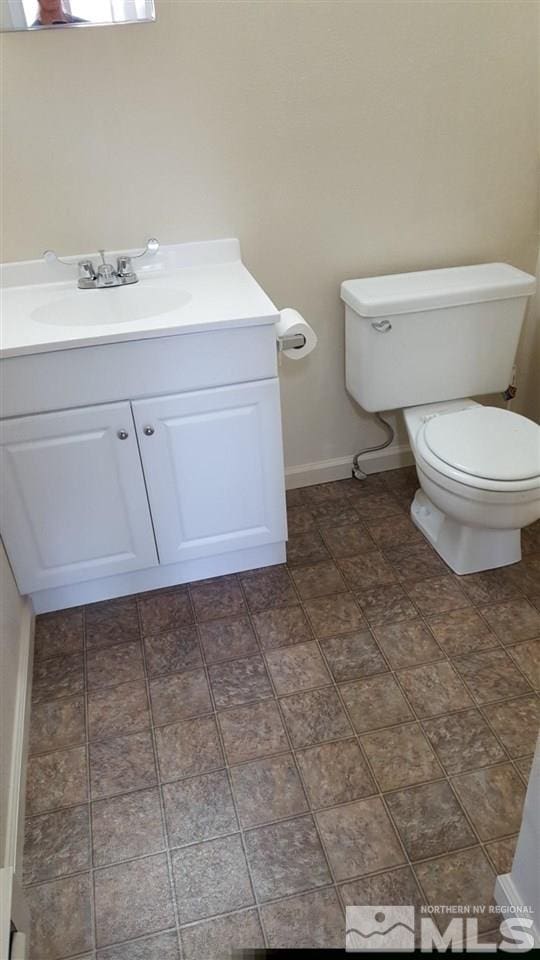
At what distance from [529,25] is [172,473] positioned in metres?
1.60

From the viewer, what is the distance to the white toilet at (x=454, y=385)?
1.85 m

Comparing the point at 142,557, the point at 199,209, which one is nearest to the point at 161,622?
the point at 142,557

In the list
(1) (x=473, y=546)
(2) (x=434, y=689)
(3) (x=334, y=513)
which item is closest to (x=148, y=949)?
(2) (x=434, y=689)

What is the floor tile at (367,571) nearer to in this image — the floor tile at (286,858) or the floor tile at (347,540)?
the floor tile at (347,540)

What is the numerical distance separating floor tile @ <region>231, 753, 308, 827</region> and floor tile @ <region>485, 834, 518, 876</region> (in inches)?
14.7

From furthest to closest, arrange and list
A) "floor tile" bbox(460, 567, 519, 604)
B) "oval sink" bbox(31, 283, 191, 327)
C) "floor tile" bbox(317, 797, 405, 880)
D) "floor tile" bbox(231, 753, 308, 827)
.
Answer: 1. "floor tile" bbox(460, 567, 519, 604)
2. "oval sink" bbox(31, 283, 191, 327)
3. "floor tile" bbox(231, 753, 308, 827)
4. "floor tile" bbox(317, 797, 405, 880)

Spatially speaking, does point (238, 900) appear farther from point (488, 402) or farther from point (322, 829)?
point (488, 402)

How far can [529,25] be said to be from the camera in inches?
76.8

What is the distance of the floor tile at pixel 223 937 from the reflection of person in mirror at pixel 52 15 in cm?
199

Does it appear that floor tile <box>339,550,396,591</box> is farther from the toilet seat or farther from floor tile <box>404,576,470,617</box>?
the toilet seat

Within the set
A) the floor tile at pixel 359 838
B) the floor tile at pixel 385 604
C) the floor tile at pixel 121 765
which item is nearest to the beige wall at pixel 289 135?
the floor tile at pixel 385 604

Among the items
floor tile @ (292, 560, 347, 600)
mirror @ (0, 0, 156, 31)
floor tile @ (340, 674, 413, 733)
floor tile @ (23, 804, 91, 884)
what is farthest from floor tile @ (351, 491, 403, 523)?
mirror @ (0, 0, 156, 31)

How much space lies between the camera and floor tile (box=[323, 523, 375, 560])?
2195 millimetres

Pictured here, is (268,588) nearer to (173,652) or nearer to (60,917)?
(173,652)
